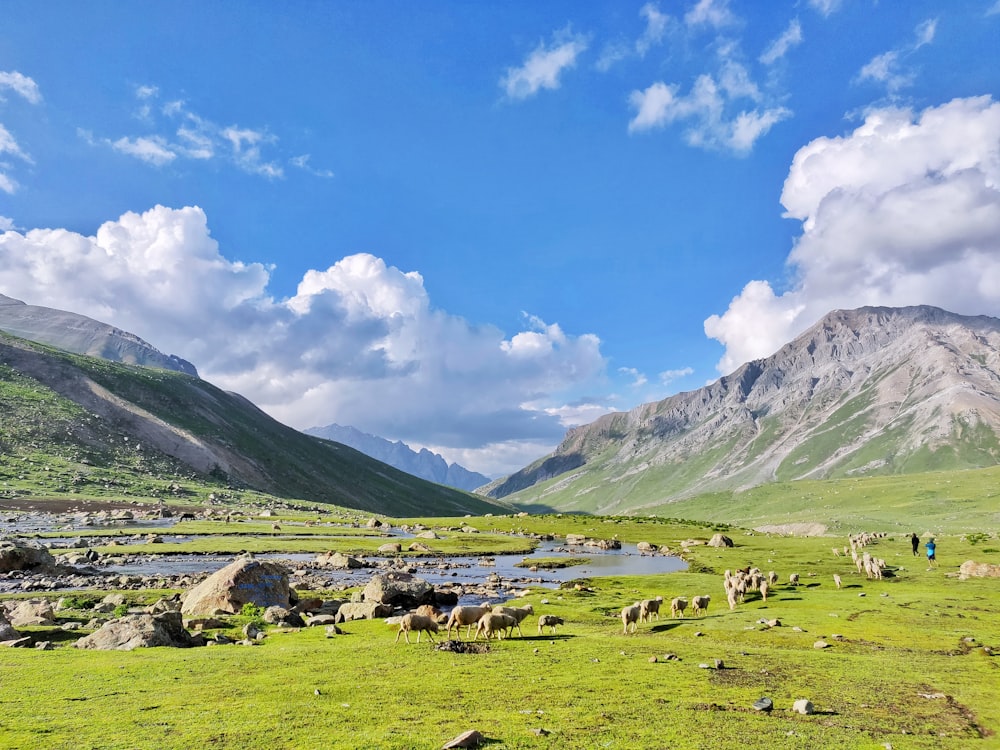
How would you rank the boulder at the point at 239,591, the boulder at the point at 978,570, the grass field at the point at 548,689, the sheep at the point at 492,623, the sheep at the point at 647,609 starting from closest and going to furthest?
1. the grass field at the point at 548,689
2. the sheep at the point at 492,623
3. the sheep at the point at 647,609
4. the boulder at the point at 239,591
5. the boulder at the point at 978,570

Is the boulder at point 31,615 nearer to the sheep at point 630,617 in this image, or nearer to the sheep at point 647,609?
the sheep at point 630,617

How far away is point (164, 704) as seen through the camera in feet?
56.3

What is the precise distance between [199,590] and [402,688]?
100 ft

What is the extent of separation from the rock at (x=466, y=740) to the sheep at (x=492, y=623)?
17.1 m

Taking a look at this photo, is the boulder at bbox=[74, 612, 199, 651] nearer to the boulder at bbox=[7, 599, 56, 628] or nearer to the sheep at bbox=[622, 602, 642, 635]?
the boulder at bbox=[7, 599, 56, 628]

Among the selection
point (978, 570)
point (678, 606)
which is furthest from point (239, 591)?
point (978, 570)

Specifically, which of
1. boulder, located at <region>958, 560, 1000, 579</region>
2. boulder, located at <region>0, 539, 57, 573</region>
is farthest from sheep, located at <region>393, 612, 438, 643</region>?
boulder, located at <region>958, 560, 1000, 579</region>

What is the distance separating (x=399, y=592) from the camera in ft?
145

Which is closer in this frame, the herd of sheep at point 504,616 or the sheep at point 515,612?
the herd of sheep at point 504,616

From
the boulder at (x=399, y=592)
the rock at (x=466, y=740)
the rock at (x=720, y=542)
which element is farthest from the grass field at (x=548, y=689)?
the rock at (x=720, y=542)

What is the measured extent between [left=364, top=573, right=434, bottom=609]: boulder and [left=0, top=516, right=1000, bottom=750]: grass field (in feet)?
20.0

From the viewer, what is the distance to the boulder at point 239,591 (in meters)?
41.0

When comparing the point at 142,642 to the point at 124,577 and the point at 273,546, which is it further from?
the point at 273,546

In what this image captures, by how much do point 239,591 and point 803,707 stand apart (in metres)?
37.4
